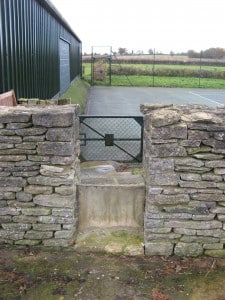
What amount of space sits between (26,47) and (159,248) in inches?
240

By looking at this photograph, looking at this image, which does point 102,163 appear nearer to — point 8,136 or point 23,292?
point 8,136

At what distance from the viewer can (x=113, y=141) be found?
9.43 metres

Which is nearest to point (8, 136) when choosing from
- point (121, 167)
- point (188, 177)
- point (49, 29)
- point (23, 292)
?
point (23, 292)

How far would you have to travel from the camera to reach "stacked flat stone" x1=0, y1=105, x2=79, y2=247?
16.1 ft

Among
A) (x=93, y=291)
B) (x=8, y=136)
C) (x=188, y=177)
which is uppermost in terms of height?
(x=8, y=136)

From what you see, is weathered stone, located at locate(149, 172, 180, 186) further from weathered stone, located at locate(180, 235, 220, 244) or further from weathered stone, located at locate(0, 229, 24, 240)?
weathered stone, located at locate(0, 229, 24, 240)

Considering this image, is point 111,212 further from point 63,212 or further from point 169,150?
point 169,150

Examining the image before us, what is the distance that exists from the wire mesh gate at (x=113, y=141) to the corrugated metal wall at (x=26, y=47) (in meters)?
1.59

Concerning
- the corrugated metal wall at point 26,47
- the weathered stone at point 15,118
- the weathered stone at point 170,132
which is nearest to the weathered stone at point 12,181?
the weathered stone at point 15,118

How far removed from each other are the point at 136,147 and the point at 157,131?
21.3ft

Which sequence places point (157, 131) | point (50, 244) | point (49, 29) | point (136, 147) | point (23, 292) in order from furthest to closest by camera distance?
1. point (49, 29)
2. point (136, 147)
3. point (50, 244)
4. point (157, 131)
5. point (23, 292)

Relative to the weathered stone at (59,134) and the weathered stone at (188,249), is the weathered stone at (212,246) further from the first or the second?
the weathered stone at (59,134)

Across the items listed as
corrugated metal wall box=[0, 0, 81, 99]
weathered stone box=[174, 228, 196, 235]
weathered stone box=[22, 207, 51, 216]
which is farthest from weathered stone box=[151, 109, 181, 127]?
corrugated metal wall box=[0, 0, 81, 99]

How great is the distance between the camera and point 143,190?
5.53 m
